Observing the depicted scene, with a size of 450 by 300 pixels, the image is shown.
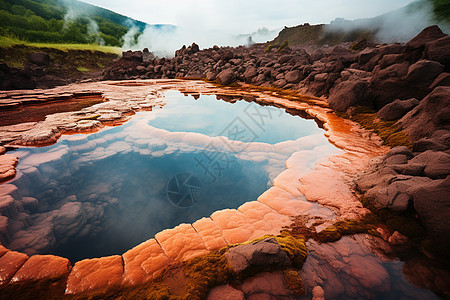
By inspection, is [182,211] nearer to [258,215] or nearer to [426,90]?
[258,215]

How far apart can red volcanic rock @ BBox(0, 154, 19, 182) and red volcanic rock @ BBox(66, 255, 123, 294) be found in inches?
124

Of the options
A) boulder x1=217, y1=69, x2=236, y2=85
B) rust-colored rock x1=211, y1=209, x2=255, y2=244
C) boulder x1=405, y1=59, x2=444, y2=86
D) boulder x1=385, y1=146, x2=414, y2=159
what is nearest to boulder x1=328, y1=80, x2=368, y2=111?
boulder x1=405, y1=59, x2=444, y2=86

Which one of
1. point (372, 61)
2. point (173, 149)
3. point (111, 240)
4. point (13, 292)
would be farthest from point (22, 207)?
point (372, 61)

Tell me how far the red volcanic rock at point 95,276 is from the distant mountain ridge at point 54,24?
48083 mm

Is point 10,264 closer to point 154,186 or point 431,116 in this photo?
point 154,186

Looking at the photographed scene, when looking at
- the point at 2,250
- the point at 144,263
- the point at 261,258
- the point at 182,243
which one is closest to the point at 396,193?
the point at 261,258

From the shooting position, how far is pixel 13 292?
5.74ft

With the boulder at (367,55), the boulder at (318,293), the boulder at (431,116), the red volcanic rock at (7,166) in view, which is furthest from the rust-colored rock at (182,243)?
the boulder at (367,55)

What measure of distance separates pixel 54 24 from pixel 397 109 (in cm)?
6536

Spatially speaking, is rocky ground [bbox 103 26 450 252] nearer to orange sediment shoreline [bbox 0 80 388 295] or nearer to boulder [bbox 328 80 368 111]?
boulder [bbox 328 80 368 111]

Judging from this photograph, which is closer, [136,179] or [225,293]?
[225,293]

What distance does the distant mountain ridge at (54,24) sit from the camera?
33347 mm

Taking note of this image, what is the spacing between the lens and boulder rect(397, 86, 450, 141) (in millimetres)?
4379

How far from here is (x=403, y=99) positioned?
6906mm
